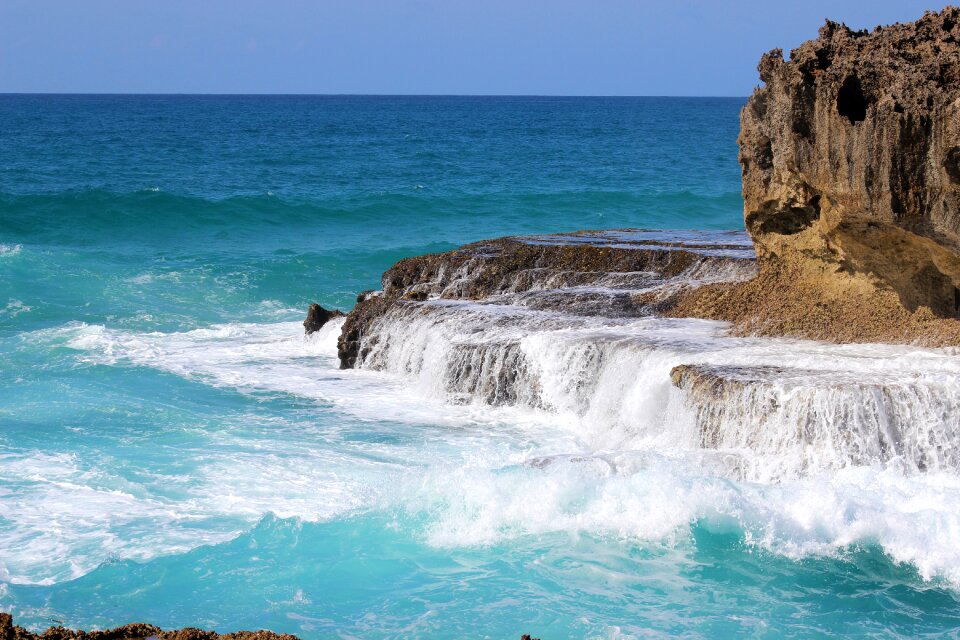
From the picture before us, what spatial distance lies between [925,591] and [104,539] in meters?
5.62

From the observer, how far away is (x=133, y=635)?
5559 mm

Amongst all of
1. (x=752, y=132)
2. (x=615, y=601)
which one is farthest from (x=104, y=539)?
(x=752, y=132)

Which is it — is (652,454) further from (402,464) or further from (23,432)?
(23,432)

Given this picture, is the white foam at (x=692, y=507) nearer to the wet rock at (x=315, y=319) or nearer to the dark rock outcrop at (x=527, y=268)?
the dark rock outcrop at (x=527, y=268)

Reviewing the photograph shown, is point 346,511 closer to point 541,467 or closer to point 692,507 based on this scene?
point 541,467

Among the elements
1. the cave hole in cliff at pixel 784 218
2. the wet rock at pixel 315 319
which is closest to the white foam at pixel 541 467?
the cave hole in cliff at pixel 784 218

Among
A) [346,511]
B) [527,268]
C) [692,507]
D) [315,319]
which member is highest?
[527,268]

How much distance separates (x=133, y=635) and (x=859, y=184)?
6.87 meters

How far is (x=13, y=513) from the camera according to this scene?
29.1 ft

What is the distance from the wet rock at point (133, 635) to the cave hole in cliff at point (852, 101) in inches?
264

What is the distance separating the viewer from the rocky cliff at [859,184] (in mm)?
9195

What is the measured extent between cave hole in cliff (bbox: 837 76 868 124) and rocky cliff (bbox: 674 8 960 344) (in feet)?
0.04

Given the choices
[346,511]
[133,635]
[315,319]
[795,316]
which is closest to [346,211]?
[315,319]

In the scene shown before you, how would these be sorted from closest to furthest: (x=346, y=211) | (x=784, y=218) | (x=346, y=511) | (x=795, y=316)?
(x=346, y=511) < (x=795, y=316) < (x=784, y=218) < (x=346, y=211)
